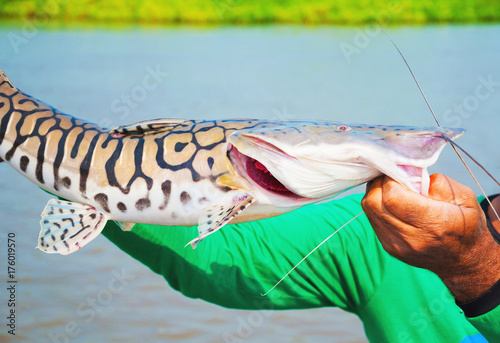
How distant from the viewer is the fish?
1580 mm

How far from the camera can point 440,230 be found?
1.58 meters

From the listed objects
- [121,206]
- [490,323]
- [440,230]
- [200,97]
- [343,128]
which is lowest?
[490,323]

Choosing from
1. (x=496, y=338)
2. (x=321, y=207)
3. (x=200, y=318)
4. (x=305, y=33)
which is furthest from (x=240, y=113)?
(x=305, y=33)

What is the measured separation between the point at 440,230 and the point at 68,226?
1022 mm

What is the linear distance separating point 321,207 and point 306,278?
31 cm

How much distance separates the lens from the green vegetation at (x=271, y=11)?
1550 cm

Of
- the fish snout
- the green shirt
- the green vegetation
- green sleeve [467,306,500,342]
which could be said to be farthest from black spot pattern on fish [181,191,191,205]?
the green vegetation

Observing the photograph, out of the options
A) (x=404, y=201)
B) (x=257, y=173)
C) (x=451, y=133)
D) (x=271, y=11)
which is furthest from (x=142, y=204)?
(x=271, y=11)

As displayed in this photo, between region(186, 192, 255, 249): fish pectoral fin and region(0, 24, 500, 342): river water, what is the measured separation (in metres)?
2.26

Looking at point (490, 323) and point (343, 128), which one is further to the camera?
point (490, 323)

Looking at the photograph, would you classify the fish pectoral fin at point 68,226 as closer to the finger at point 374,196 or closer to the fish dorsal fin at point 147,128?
the fish dorsal fin at point 147,128

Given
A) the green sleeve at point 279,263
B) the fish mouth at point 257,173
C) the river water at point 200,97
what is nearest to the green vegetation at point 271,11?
the river water at point 200,97

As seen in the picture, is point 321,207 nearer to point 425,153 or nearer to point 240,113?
point 425,153

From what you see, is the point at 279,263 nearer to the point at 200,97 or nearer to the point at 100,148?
the point at 100,148
